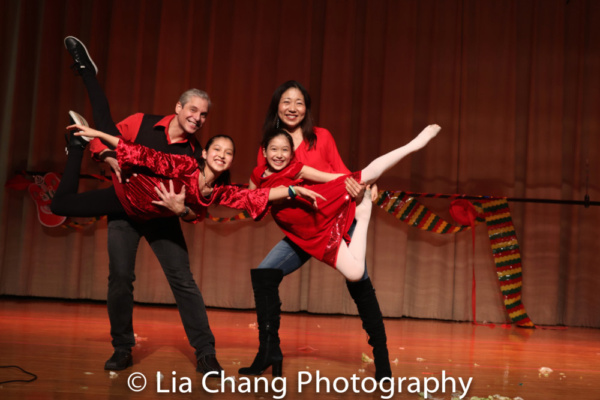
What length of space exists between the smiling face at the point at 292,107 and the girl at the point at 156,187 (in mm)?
304

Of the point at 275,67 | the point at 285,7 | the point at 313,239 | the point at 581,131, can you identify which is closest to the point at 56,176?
the point at 275,67

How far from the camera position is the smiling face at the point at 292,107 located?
8.63 ft

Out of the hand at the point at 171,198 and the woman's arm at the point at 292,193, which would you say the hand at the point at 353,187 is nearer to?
the woman's arm at the point at 292,193

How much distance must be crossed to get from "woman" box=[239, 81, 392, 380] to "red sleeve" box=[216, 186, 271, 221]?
0.24 meters

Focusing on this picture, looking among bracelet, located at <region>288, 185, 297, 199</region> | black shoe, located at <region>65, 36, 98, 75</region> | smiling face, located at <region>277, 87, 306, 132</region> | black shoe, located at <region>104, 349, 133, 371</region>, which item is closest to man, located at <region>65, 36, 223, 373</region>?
black shoe, located at <region>104, 349, 133, 371</region>

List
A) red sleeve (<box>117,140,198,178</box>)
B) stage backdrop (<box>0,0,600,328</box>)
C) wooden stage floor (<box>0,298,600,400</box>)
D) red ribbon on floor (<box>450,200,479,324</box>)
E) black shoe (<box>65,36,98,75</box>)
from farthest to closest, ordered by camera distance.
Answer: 1. stage backdrop (<box>0,0,600,328</box>)
2. red ribbon on floor (<box>450,200,479,324</box>)
3. black shoe (<box>65,36,98,75</box>)
4. red sleeve (<box>117,140,198,178</box>)
5. wooden stage floor (<box>0,298,600,400</box>)

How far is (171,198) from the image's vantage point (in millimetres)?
2332

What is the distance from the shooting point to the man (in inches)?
97.3

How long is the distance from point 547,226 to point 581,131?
3.04 feet

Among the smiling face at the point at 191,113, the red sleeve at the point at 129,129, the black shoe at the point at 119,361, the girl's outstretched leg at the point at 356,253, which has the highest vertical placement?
the smiling face at the point at 191,113

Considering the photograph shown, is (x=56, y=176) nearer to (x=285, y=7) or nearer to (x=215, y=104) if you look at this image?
(x=215, y=104)

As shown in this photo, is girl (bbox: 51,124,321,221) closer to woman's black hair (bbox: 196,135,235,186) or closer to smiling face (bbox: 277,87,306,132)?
woman's black hair (bbox: 196,135,235,186)

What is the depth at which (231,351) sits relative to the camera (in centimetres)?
297

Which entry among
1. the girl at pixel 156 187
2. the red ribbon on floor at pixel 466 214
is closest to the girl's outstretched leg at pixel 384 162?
the girl at pixel 156 187
